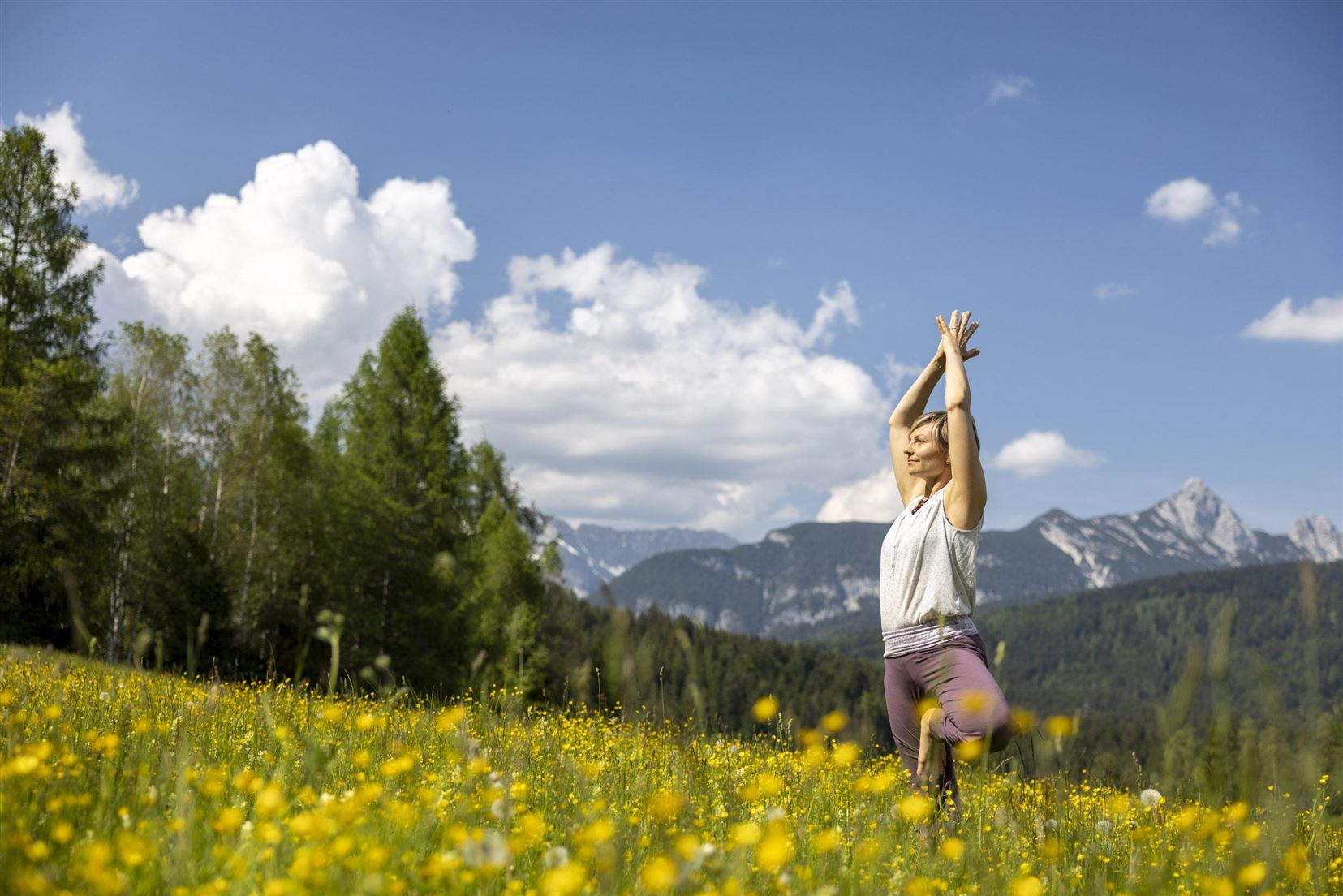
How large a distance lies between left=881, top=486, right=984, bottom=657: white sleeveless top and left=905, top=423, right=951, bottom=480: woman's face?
0.23 m

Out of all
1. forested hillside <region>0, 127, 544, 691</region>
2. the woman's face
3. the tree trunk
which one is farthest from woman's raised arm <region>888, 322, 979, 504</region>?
the tree trunk

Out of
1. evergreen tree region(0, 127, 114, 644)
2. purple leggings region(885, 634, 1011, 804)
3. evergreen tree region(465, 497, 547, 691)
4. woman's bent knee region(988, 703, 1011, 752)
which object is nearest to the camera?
woman's bent knee region(988, 703, 1011, 752)

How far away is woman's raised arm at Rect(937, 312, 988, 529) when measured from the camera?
450 centimetres

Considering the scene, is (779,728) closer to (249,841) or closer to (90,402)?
(249,841)

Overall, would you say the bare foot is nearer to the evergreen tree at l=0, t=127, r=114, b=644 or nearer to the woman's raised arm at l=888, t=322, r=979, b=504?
the woman's raised arm at l=888, t=322, r=979, b=504

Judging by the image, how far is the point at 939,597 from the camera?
4559mm

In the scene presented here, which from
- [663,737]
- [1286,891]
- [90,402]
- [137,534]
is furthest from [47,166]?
[1286,891]

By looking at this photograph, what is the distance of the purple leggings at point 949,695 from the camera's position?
154 inches

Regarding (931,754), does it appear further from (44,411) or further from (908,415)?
(44,411)

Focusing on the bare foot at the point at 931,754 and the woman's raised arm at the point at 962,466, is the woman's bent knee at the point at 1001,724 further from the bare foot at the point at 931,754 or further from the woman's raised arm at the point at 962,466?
the woman's raised arm at the point at 962,466

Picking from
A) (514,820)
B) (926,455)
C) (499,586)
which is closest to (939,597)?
(926,455)

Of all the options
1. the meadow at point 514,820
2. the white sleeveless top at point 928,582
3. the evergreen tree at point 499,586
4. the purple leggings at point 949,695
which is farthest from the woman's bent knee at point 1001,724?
the evergreen tree at point 499,586

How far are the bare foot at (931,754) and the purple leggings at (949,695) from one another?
0.04m

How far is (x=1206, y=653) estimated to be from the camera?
249 centimetres
